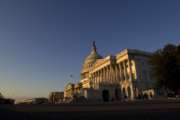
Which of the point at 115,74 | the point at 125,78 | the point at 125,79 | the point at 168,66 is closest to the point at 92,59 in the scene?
the point at 115,74

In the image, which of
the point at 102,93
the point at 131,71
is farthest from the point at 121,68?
the point at 102,93


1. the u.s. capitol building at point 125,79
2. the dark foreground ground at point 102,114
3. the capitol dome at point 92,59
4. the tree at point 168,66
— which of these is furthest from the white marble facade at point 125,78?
the dark foreground ground at point 102,114

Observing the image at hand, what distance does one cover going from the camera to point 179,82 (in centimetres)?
4075

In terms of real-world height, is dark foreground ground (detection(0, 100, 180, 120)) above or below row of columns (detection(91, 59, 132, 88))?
below

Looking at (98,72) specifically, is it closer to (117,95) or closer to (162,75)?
(117,95)

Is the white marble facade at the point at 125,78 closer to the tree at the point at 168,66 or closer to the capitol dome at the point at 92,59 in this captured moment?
the tree at the point at 168,66

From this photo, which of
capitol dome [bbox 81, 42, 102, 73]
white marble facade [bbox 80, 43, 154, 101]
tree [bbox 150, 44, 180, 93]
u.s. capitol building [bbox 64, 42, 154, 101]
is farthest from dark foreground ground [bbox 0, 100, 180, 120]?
capitol dome [bbox 81, 42, 102, 73]

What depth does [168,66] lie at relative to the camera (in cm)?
Result: 4116

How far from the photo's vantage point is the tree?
40500 mm

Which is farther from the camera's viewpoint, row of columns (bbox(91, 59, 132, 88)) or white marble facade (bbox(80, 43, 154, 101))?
row of columns (bbox(91, 59, 132, 88))

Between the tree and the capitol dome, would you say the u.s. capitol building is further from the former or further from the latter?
the capitol dome

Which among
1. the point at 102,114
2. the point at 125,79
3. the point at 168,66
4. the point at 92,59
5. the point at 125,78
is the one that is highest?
the point at 92,59

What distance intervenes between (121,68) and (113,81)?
7.55 meters

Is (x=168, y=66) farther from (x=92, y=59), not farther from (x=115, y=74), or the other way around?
(x=92, y=59)
